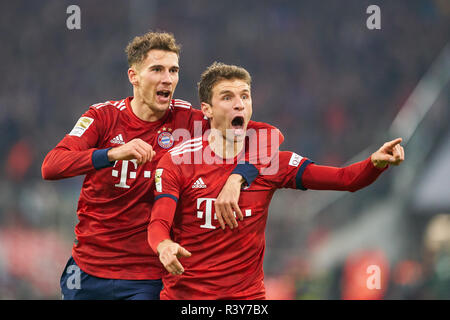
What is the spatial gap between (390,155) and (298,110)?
6.19 m

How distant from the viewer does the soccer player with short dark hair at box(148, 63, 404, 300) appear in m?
3.16

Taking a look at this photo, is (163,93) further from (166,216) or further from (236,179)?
(166,216)

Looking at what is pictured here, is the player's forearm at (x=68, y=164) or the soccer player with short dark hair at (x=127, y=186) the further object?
the soccer player with short dark hair at (x=127, y=186)

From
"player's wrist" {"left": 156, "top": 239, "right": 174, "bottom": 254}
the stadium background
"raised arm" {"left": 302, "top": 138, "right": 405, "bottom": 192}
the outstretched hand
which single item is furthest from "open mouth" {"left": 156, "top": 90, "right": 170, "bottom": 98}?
the stadium background

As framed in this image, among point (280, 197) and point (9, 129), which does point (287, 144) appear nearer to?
point (280, 197)

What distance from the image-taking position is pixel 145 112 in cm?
388

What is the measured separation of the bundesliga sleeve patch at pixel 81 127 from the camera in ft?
11.9

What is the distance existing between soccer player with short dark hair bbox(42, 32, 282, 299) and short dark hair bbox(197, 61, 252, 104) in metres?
0.23

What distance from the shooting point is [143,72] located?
3.90 meters

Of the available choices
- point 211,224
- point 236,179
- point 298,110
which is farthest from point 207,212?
point 298,110

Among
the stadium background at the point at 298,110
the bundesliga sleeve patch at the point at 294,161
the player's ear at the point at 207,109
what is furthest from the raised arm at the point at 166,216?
the stadium background at the point at 298,110

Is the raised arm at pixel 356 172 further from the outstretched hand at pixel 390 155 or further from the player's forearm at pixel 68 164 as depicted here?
the player's forearm at pixel 68 164

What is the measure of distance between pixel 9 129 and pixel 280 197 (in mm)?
Result: 4415
